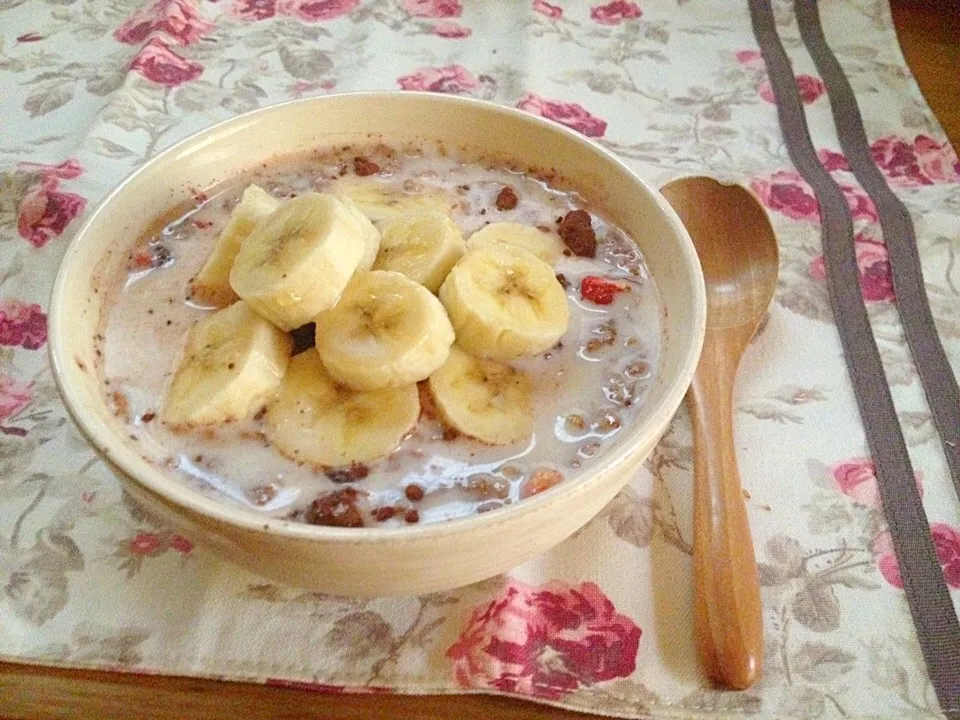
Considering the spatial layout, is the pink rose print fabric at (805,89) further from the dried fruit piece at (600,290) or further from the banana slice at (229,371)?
the banana slice at (229,371)

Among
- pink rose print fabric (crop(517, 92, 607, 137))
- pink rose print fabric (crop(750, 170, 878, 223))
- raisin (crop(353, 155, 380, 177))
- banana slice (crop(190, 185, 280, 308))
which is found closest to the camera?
banana slice (crop(190, 185, 280, 308))

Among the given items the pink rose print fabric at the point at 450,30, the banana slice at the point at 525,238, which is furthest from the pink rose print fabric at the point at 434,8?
the banana slice at the point at 525,238

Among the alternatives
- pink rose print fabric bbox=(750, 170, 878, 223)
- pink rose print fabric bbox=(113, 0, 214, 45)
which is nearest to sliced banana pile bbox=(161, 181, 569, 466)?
pink rose print fabric bbox=(750, 170, 878, 223)

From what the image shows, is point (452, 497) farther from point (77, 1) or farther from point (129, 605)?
point (77, 1)

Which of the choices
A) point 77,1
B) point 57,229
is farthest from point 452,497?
point 77,1

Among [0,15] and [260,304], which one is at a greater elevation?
[260,304]

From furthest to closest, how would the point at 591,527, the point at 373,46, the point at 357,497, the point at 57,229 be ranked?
the point at 373,46 → the point at 57,229 → the point at 591,527 → the point at 357,497

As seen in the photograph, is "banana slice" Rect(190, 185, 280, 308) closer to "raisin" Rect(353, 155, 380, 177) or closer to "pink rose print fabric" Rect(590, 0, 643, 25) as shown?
A: "raisin" Rect(353, 155, 380, 177)

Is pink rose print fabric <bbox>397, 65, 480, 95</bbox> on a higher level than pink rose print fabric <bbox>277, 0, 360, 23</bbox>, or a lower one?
lower
